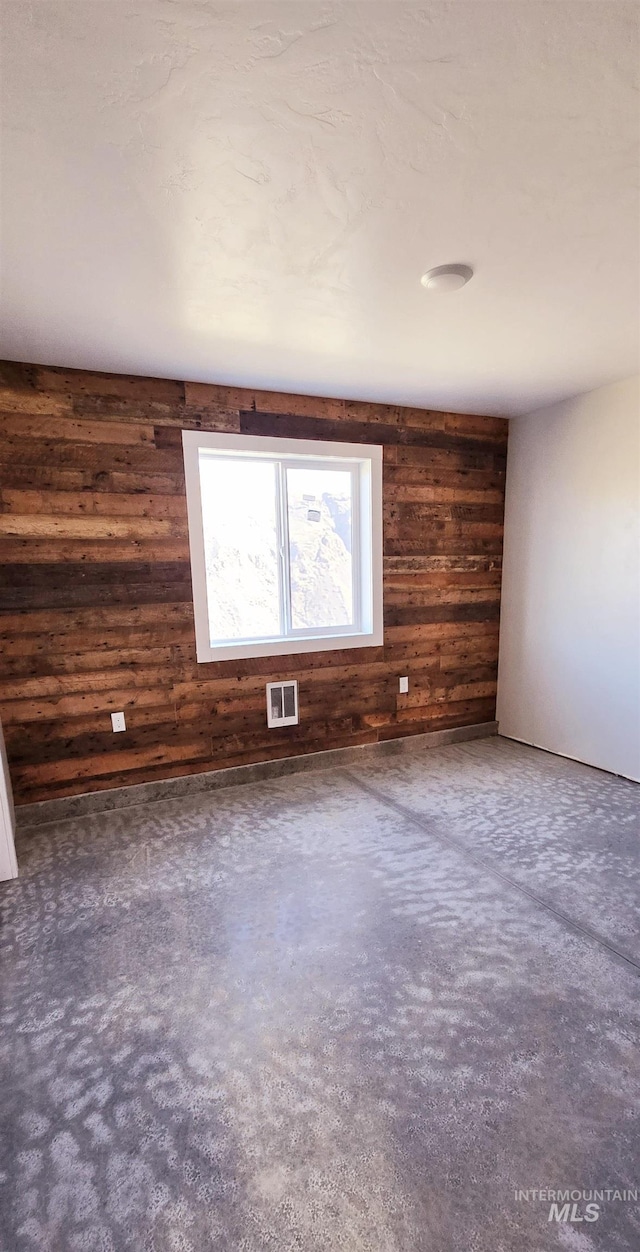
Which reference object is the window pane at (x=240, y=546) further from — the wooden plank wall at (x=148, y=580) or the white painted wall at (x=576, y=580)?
the white painted wall at (x=576, y=580)

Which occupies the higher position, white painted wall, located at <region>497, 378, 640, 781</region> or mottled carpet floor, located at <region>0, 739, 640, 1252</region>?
white painted wall, located at <region>497, 378, 640, 781</region>

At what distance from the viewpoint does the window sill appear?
120 inches

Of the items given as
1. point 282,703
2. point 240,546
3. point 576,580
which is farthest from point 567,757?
point 240,546

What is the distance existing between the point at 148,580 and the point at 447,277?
2.07m

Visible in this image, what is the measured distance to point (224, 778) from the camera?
3.16 metres

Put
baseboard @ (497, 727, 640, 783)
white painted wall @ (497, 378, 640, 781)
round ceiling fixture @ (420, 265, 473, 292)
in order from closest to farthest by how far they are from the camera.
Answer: round ceiling fixture @ (420, 265, 473, 292) → white painted wall @ (497, 378, 640, 781) → baseboard @ (497, 727, 640, 783)

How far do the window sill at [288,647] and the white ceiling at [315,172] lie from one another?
1.67m

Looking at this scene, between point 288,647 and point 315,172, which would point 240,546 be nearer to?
point 288,647

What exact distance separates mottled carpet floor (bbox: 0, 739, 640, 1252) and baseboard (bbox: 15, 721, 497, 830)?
212 mm

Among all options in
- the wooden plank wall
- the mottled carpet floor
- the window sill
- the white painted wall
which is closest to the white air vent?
the wooden plank wall

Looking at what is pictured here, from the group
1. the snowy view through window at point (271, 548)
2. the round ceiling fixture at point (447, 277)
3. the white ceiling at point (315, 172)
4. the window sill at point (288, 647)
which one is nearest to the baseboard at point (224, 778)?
the window sill at point (288, 647)

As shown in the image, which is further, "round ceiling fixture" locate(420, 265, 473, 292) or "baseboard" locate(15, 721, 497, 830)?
"baseboard" locate(15, 721, 497, 830)

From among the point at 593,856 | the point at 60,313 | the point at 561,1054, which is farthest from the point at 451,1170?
the point at 60,313

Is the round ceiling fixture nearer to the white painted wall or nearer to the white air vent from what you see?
the white painted wall
